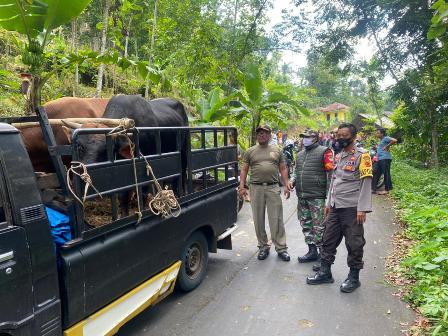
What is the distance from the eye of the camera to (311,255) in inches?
209

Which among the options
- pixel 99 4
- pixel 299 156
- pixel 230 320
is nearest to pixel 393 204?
pixel 299 156

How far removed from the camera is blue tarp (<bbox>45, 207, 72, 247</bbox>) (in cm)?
261

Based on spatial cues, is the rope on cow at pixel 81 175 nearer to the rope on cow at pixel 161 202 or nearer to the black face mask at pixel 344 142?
the rope on cow at pixel 161 202

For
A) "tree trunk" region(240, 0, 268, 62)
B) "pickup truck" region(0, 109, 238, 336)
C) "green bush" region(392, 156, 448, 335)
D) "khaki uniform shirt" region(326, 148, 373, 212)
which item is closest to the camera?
"pickup truck" region(0, 109, 238, 336)

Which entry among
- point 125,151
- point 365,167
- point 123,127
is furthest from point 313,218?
point 123,127

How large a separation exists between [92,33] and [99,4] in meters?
3.00

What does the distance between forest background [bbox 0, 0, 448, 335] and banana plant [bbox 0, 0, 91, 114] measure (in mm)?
15

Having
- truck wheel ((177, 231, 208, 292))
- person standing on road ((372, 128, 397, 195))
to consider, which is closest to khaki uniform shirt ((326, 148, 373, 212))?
truck wheel ((177, 231, 208, 292))

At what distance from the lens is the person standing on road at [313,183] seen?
5.15 meters

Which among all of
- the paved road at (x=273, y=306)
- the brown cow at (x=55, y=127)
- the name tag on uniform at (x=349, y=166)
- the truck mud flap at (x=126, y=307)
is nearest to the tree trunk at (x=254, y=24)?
the brown cow at (x=55, y=127)

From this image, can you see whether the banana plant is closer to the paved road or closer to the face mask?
the paved road

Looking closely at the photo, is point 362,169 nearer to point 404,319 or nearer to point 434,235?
point 404,319

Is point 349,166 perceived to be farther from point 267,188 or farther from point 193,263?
point 193,263

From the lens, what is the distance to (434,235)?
5332mm
